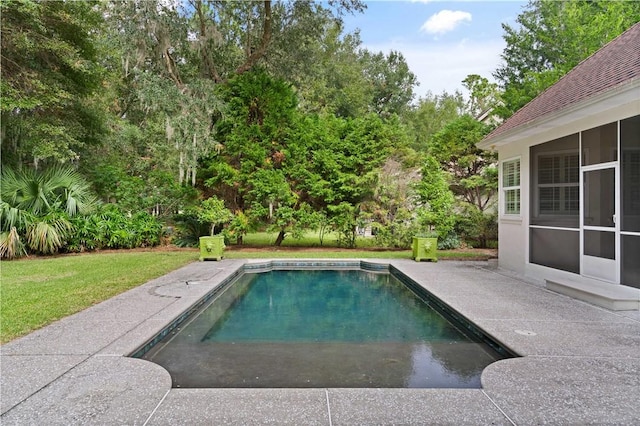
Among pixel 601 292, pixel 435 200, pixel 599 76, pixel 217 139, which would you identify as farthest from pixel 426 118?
pixel 601 292

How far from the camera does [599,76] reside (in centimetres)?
619

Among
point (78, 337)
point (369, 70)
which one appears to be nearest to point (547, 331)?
point (78, 337)

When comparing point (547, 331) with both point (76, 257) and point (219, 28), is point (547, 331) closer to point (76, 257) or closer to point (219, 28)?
point (76, 257)

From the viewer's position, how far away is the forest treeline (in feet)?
35.4

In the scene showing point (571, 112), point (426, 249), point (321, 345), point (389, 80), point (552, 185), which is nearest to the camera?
point (321, 345)

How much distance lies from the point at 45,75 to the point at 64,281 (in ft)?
23.8

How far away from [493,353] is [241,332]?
2803mm

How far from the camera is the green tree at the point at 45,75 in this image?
10.2m

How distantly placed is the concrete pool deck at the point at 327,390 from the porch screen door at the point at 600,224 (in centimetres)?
119

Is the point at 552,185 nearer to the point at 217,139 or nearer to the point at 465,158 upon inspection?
the point at 465,158

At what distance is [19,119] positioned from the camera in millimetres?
10906

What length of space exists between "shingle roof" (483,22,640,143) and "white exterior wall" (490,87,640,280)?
199 mm

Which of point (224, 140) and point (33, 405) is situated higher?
point (224, 140)

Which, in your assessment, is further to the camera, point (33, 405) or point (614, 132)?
point (614, 132)
